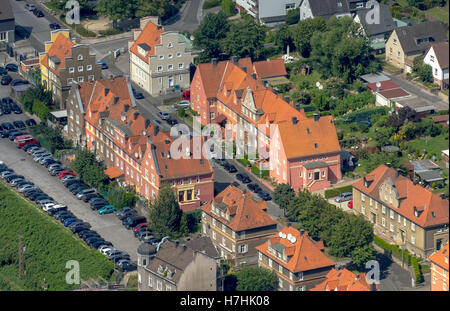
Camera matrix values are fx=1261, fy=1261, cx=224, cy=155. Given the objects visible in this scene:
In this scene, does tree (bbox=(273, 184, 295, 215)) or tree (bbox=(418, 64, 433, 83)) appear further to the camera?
tree (bbox=(418, 64, 433, 83))

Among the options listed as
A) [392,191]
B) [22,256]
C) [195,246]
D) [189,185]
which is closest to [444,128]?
[392,191]

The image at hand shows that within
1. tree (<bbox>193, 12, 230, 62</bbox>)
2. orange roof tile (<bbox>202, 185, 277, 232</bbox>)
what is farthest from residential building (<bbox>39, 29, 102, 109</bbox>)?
orange roof tile (<bbox>202, 185, 277, 232</bbox>)

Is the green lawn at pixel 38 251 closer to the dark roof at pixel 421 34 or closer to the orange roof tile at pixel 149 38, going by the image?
the orange roof tile at pixel 149 38

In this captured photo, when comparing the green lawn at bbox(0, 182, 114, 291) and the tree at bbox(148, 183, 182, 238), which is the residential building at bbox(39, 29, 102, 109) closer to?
the green lawn at bbox(0, 182, 114, 291)

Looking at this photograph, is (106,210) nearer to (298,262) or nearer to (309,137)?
(309,137)

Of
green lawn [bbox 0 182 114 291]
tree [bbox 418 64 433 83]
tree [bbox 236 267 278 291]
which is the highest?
tree [bbox 418 64 433 83]

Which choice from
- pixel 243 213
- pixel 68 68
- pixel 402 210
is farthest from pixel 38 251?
pixel 402 210
